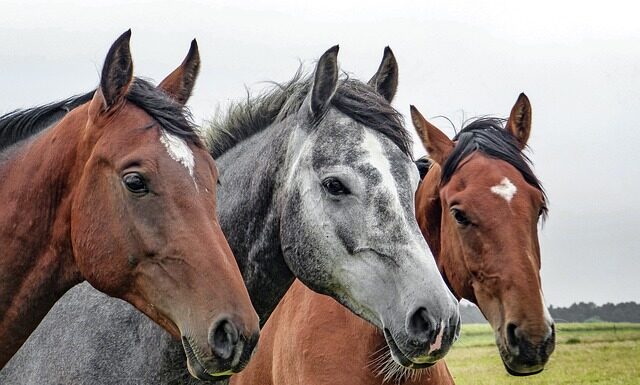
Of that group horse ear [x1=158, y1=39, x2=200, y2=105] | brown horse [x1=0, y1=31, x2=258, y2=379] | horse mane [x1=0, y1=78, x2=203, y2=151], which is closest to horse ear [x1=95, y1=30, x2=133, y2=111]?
brown horse [x1=0, y1=31, x2=258, y2=379]

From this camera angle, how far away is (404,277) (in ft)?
16.0

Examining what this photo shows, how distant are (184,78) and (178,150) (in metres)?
1.03

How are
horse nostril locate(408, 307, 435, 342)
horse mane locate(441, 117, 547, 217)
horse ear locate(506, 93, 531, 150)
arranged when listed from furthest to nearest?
horse ear locate(506, 93, 531, 150), horse mane locate(441, 117, 547, 217), horse nostril locate(408, 307, 435, 342)

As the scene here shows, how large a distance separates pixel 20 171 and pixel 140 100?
0.77 metres

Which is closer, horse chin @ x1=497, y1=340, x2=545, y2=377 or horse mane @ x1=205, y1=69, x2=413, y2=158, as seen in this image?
horse mane @ x1=205, y1=69, x2=413, y2=158

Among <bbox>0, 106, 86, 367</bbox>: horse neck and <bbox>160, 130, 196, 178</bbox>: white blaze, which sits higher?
<bbox>160, 130, 196, 178</bbox>: white blaze

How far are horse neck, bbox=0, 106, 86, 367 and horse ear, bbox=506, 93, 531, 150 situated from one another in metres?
4.29

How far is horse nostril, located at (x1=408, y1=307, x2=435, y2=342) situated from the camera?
4.68m

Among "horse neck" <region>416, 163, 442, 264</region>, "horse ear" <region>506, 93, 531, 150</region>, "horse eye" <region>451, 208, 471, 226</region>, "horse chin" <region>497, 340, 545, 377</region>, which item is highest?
"horse ear" <region>506, 93, 531, 150</region>

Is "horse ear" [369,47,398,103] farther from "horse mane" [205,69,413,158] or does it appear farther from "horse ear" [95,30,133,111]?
"horse ear" [95,30,133,111]

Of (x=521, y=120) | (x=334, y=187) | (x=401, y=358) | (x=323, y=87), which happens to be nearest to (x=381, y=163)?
(x=334, y=187)

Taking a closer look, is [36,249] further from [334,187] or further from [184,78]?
[334,187]

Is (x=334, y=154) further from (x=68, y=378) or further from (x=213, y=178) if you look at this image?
(x=68, y=378)

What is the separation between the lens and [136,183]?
435cm
